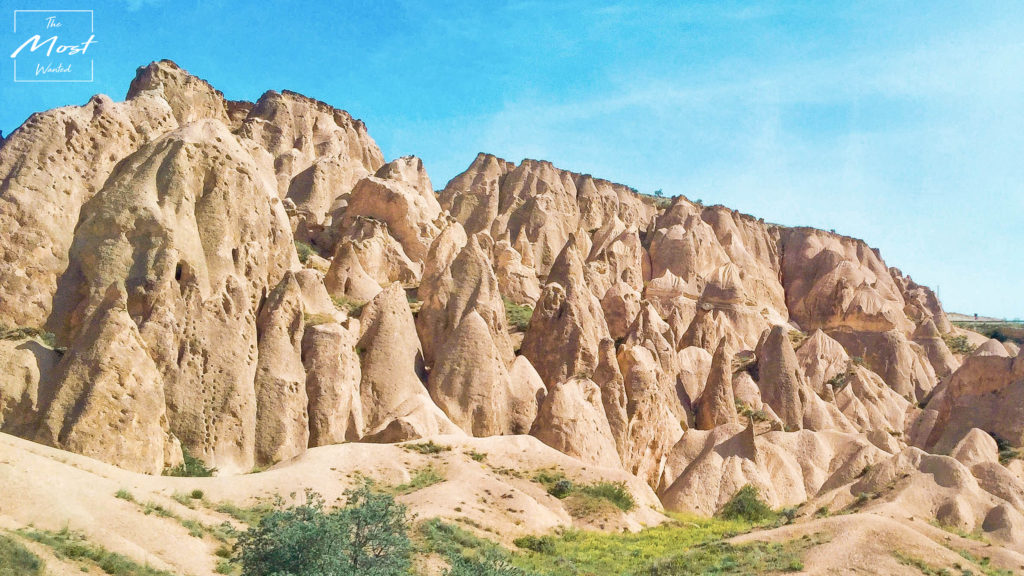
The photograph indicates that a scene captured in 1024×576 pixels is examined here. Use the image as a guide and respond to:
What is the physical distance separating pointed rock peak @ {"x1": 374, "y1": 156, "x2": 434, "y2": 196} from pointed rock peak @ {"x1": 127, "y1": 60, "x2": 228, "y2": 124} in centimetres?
951

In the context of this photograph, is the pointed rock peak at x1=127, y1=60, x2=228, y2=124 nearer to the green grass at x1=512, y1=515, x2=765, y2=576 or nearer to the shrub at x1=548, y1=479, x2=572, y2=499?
the shrub at x1=548, y1=479, x2=572, y2=499

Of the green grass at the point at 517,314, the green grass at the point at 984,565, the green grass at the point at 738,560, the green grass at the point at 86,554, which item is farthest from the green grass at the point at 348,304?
the green grass at the point at 984,565

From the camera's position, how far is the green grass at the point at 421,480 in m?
28.7

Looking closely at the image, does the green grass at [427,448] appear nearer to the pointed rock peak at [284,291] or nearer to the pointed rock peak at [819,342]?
the pointed rock peak at [284,291]

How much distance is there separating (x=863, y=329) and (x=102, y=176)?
54939 millimetres

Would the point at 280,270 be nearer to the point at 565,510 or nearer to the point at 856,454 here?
the point at 565,510

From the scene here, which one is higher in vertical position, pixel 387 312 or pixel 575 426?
pixel 387 312

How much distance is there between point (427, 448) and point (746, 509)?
11845 mm

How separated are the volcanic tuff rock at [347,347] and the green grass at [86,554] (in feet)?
24.1

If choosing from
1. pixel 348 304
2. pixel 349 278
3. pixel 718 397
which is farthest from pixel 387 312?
pixel 718 397

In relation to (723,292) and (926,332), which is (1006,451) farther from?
(926,332)

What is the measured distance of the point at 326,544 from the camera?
746 inches

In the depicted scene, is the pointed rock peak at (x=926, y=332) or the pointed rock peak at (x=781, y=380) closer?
the pointed rock peak at (x=781, y=380)

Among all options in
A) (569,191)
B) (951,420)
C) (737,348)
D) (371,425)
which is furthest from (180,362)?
(569,191)
